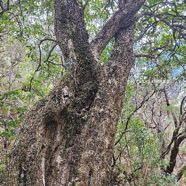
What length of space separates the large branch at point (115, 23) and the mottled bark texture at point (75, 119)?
2 cm

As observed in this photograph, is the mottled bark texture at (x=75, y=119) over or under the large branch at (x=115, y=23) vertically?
under

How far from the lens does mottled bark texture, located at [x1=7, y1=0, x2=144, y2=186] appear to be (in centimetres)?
243

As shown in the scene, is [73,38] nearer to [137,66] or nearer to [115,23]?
[115,23]

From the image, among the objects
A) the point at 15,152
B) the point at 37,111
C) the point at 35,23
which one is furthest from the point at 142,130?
the point at 35,23

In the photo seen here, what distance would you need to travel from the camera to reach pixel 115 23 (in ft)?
12.1

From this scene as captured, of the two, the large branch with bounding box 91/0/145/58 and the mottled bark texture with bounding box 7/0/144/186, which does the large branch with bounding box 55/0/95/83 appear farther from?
the large branch with bounding box 91/0/145/58

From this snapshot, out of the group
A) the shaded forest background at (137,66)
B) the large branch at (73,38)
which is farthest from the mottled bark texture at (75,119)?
the shaded forest background at (137,66)

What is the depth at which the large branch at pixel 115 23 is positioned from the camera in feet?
11.6

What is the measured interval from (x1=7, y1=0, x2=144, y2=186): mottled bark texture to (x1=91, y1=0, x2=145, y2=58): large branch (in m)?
0.02

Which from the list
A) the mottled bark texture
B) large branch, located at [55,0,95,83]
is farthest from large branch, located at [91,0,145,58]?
large branch, located at [55,0,95,83]

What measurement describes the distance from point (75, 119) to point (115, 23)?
1.73m

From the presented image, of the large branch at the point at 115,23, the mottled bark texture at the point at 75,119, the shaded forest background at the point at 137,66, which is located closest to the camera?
the mottled bark texture at the point at 75,119

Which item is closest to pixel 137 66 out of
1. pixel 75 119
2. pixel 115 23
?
pixel 115 23

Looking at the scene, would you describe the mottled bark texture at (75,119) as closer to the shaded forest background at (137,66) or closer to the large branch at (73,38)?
the large branch at (73,38)
